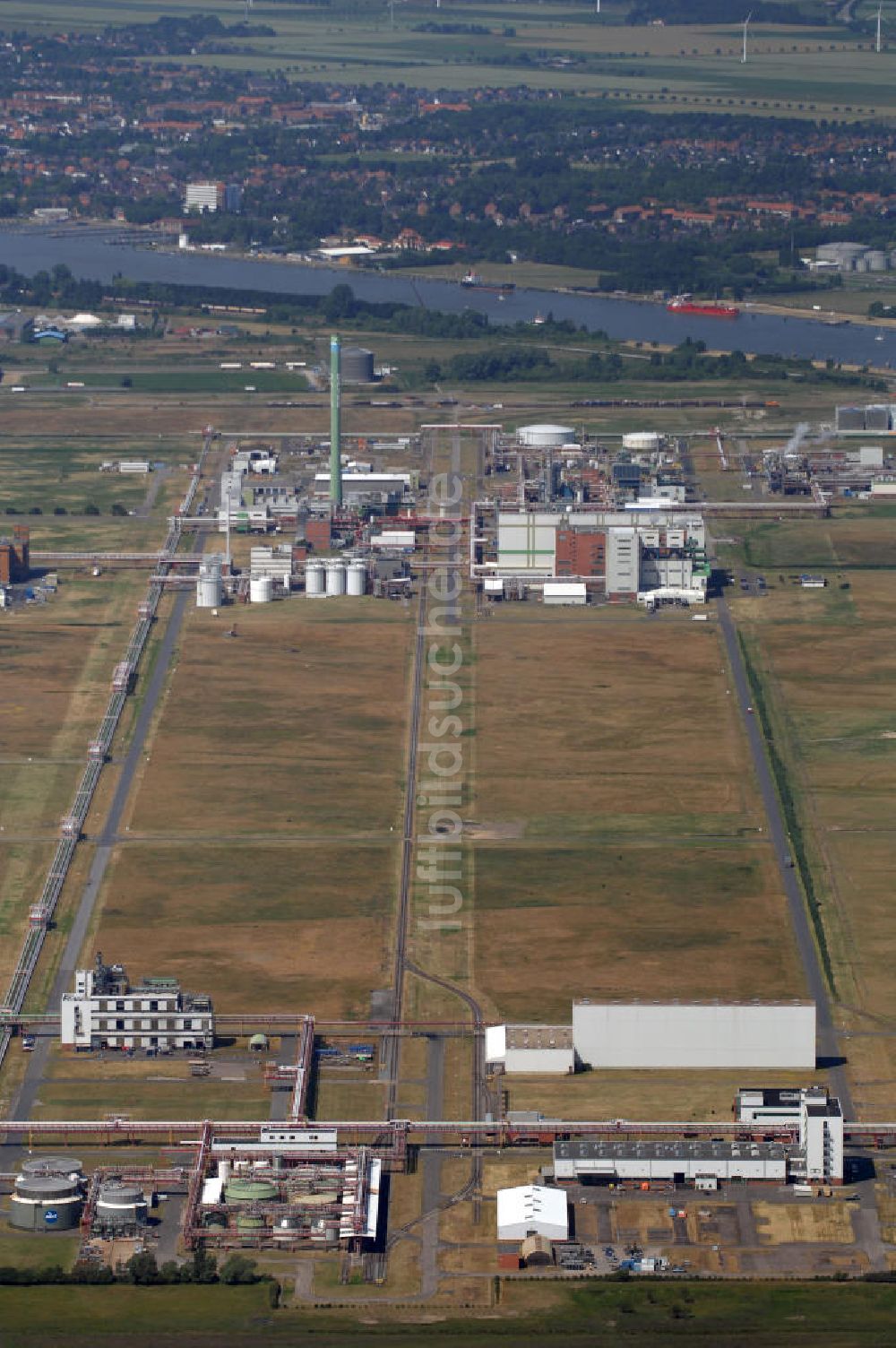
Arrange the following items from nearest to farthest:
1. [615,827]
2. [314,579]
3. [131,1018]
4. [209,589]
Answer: [131,1018] < [615,827] < [209,589] < [314,579]

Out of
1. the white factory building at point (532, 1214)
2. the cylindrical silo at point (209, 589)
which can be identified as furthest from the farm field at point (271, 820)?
the white factory building at point (532, 1214)

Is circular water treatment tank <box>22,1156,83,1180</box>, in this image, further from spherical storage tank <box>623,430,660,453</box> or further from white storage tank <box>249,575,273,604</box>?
spherical storage tank <box>623,430,660,453</box>

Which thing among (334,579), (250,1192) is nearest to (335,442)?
(334,579)

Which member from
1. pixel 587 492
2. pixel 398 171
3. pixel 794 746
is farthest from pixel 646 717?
pixel 398 171

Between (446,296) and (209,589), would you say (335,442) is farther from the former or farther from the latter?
(446,296)

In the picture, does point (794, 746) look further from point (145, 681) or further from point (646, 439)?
point (646, 439)

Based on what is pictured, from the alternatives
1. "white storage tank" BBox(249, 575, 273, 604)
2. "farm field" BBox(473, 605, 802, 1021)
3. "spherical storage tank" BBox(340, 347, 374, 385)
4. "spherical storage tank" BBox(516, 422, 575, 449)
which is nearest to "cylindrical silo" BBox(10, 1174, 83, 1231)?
"farm field" BBox(473, 605, 802, 1021)
